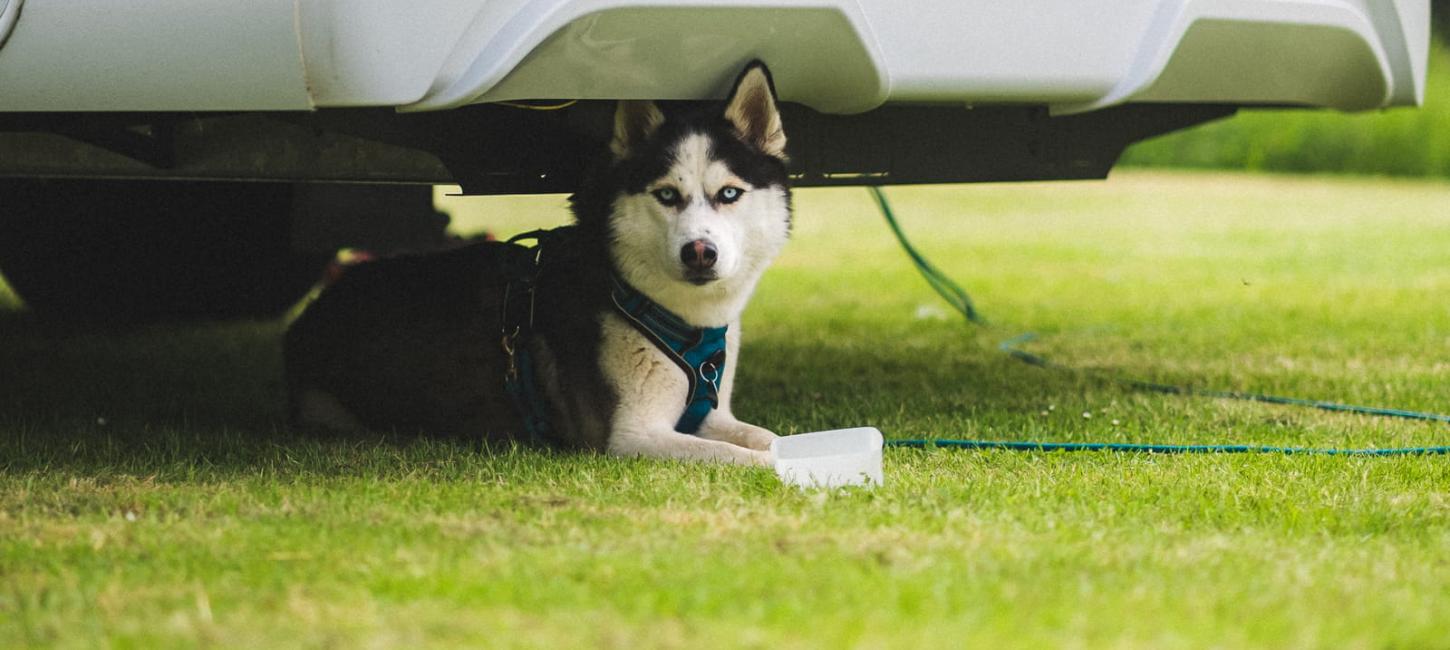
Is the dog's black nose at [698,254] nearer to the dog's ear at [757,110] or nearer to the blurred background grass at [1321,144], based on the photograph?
the dog's ear at [757,110]

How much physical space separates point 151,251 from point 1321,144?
46.6ft

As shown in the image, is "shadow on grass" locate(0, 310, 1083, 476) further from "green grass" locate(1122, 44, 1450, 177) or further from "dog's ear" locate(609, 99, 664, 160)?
"green grass" locate(1122, 44, 1450, 177)

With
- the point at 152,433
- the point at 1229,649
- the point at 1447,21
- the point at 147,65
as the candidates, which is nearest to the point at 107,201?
the point at 152,433

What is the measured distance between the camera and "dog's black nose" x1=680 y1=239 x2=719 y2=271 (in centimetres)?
301

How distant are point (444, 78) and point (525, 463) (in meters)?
0.82

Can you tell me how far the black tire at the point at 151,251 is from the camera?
505 centimetres

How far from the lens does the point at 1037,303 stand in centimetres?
654

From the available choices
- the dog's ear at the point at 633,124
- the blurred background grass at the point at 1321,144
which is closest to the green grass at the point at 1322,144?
the blurred background grass at the point at 1321,144

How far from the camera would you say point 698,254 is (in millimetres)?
3016

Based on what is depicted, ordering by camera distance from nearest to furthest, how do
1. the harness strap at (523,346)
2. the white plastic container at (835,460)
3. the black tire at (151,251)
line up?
the white plastic container at (835,460)
the harness strap at (523,346)
the black tire at (151,251)

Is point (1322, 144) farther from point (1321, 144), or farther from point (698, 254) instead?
point (698, 254)

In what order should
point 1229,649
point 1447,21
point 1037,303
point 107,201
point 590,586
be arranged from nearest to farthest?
point 1229,649 → point 590,586 → point 107,201 → point 1037,303 → point 1447,21

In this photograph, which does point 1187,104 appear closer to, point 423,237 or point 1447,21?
point 423,237

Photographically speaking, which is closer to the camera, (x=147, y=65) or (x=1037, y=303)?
(x=147, y=65)
